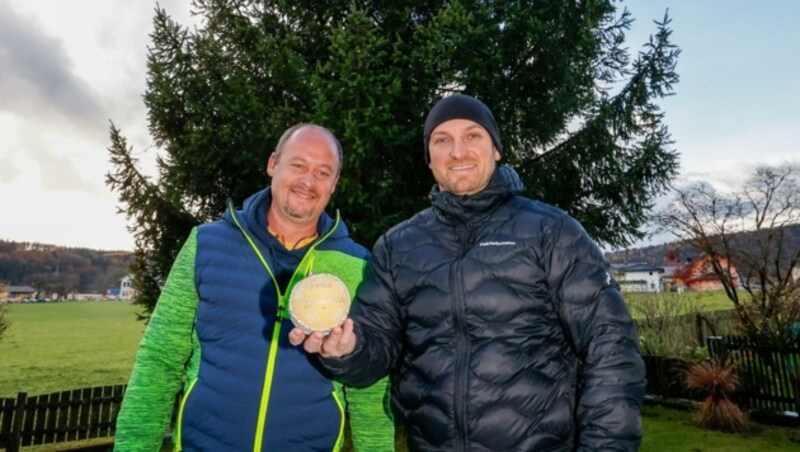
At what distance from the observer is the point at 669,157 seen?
29.1 ft

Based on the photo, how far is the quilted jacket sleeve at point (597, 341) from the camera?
5.73 feet

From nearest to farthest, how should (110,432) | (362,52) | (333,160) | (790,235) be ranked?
1. (333,160)
2. (362,52)
3. (110,432)
4. (790,235)

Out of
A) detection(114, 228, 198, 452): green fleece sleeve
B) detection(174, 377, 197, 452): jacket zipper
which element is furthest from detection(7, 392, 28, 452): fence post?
detection(174, 377, 197, 452): jacket zipper

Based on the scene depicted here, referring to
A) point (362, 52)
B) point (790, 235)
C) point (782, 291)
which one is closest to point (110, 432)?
point (362, 52)

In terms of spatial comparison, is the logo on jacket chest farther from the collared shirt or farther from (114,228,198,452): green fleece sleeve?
(114,228,198,452): green fleece sleeve

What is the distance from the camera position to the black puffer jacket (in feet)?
6.04

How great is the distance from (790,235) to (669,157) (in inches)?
465

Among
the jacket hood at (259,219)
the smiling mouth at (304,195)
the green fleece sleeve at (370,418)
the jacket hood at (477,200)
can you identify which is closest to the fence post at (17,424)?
the jacket hood at (259,219)

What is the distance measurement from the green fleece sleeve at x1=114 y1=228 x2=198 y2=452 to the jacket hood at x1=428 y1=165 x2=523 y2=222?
1321mm

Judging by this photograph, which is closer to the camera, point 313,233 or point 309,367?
point 309,367

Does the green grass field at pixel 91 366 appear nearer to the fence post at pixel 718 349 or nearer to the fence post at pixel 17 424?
the fence post at pixel 17 424

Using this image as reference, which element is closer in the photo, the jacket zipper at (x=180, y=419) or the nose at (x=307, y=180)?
the jacket zipper at (x=180, y=419)

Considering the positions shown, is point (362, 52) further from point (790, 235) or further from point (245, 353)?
point (790, 235)

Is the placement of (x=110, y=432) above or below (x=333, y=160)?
below
